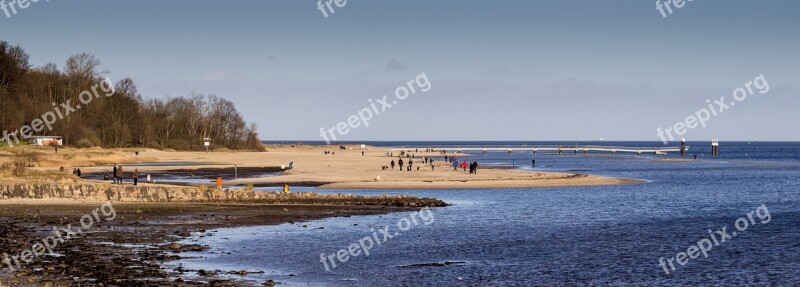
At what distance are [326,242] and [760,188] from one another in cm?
5465

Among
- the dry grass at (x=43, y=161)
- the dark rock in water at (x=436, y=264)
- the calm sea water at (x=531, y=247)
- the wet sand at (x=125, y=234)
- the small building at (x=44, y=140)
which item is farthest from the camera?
the small building at (x=44, y=140)

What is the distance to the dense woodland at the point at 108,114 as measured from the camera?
125 metres

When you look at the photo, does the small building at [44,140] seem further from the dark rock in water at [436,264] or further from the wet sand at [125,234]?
the dark rock in water at [436,264]

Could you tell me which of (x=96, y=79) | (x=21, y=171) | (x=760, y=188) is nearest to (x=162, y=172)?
(x=21, y=171)

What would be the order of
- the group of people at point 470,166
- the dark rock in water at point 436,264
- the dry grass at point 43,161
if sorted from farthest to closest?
the group of people at point 470,166 < the dry grass at point 43,161 < the dark rock in water at point 436,264

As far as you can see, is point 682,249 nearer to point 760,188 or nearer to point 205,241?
point 205,241

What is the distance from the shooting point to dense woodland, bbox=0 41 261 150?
125000 millimetres

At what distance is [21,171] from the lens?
182 feet

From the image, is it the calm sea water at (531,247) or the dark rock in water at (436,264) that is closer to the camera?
the calm sea water at (531,247)

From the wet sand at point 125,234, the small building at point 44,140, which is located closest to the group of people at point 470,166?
the wet sand at point 125,234

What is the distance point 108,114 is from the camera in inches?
5527

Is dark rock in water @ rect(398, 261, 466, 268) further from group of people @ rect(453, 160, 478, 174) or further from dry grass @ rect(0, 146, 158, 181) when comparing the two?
group of people @ rect(453, 160, 478, 174)

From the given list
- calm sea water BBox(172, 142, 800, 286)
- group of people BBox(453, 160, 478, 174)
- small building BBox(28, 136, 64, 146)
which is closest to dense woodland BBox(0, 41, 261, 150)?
small building BBox(28, 136, 64, 146)

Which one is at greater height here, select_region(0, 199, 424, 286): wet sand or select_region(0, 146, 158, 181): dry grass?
select_region(0, 146, 158, 181): dry grass
